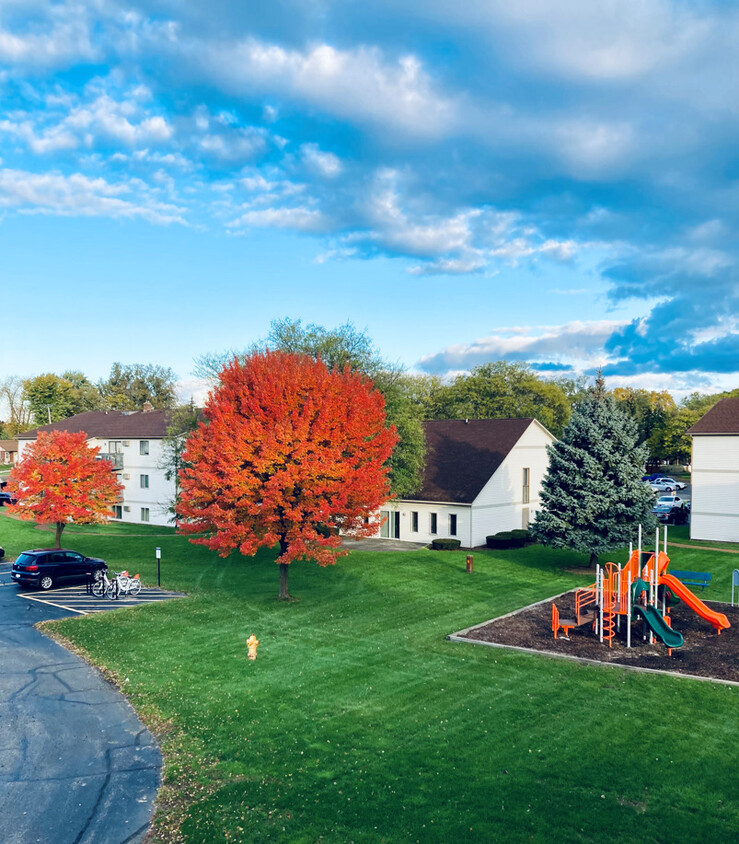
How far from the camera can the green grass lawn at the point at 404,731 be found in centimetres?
1114

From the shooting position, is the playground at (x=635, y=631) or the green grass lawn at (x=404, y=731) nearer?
the green grass lawn at (x=404, y=731)

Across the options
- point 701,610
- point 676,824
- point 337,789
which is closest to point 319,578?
point 701,610

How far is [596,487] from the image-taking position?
3366 centimetres

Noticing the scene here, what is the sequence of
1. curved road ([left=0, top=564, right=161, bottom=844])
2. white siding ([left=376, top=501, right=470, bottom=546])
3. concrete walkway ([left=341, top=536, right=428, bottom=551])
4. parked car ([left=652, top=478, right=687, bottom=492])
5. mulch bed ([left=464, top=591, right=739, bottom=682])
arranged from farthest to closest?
parked car ([left=652, top=478, right=687, bottom=492])
white siding ([left=376, top=501, right=470, bottom=546])
concrete walkway ([left=341, top=536, right=428, bottom=551])
mulch bed ([left=464, top=591, right=739, bottom=682])
curved road ([left=0, top=564, right=161, bottom=844])

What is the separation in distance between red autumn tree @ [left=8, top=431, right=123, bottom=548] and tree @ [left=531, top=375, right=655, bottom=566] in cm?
2481

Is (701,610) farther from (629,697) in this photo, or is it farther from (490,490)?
(490,490)

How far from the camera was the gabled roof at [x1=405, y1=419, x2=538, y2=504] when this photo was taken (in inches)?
1761

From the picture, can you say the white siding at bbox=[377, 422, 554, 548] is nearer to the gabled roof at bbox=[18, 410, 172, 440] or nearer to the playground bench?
the playground bench

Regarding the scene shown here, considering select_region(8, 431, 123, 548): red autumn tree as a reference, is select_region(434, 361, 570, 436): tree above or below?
above

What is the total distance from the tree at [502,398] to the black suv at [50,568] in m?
59.0

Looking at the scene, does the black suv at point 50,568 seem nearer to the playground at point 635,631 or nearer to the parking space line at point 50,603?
the parking space line at point 50,603

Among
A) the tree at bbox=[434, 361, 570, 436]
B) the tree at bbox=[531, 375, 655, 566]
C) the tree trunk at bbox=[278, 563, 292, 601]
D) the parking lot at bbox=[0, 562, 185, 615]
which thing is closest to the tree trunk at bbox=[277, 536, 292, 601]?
the tree trunk at bbox=[278, 563, 292, 601]

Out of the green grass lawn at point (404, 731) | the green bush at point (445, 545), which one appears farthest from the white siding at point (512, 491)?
the green grass lawn at point (404, 731)

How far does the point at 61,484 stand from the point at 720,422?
42.2m
